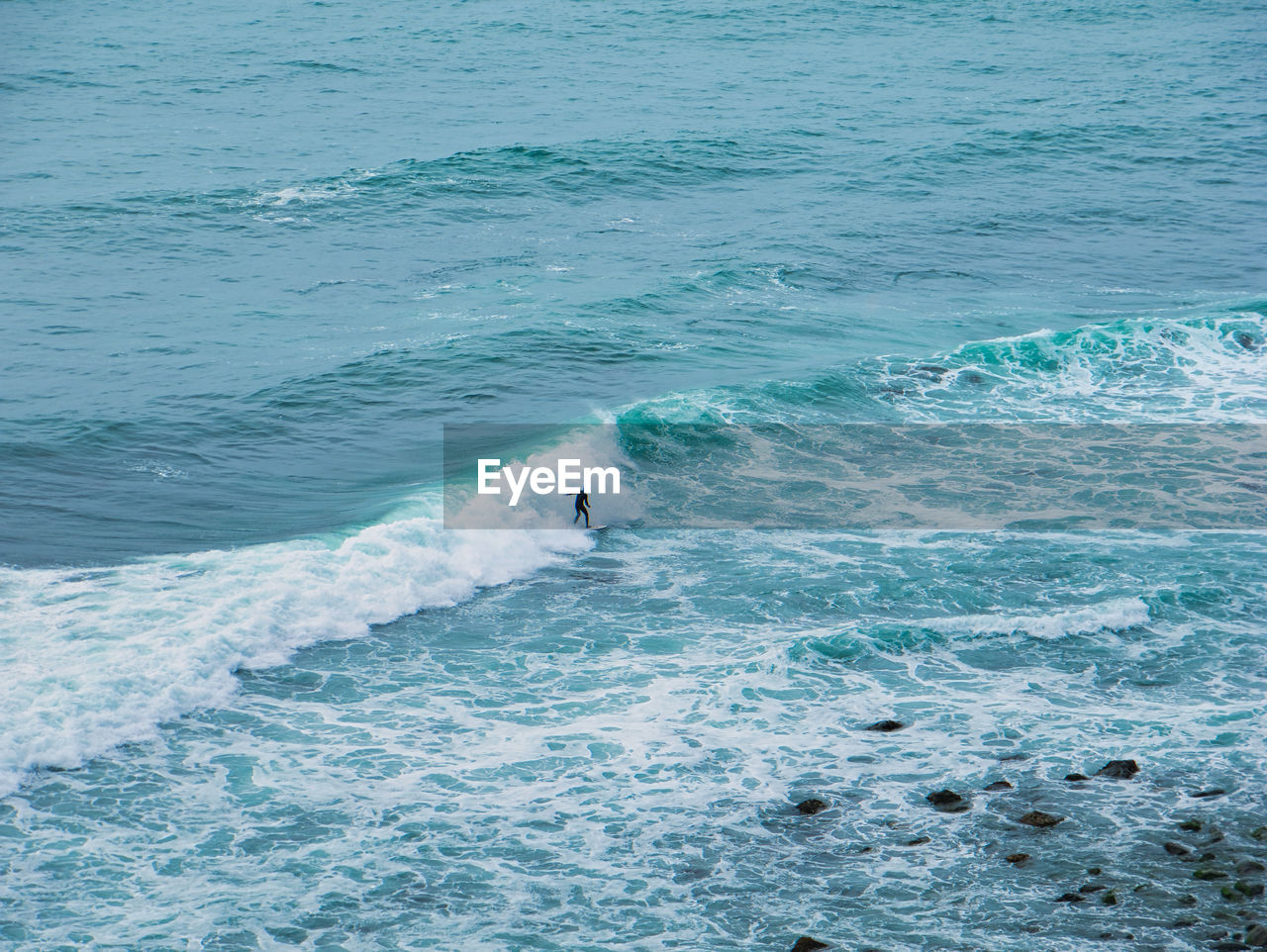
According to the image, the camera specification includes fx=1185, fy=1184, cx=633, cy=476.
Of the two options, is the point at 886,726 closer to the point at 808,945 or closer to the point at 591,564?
the point at 808,945

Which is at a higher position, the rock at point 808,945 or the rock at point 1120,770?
the rock at point 1120,770

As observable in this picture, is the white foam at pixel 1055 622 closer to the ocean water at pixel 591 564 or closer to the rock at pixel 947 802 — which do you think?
the ocean water at pixel 591 564

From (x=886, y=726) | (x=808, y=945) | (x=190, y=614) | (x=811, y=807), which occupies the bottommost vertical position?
(x=808, y=945)

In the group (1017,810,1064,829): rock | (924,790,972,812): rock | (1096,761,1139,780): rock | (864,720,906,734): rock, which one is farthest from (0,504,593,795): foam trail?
(1096,761,1139,780): rock

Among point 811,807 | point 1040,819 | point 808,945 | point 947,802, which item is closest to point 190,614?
point 811,807

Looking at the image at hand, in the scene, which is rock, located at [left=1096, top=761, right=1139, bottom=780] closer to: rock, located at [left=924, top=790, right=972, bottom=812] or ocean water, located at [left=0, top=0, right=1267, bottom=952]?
ocean water, located at [left=0, top=0, right=1267, bottom=952]

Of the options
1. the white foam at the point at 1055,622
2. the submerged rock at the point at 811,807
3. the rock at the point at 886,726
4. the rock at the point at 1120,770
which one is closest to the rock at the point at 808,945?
the submerged rock at the point at 811,807

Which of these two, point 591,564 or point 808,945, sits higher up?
point 591,564
